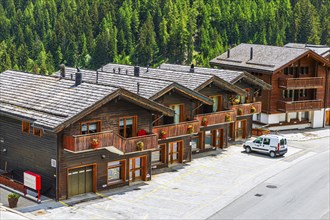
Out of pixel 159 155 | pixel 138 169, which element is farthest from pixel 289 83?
pixel 138 169

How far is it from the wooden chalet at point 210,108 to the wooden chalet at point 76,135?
8239mm

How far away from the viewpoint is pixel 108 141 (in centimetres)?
3512

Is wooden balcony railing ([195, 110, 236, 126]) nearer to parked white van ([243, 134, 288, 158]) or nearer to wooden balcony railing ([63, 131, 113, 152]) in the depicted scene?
parked white van ([243, 134, 288, 158])

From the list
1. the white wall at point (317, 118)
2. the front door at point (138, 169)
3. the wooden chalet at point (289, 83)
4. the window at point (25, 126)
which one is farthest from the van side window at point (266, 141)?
the window at point (25, 126)

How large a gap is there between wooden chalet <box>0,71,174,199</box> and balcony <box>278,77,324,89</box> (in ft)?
81.3

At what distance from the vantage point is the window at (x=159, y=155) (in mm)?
43156

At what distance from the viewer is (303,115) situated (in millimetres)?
64812

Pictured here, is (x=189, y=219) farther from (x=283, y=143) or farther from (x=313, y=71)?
(x=313, y=71)

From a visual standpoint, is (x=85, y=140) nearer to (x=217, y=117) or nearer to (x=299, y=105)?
(x=217, y=117)

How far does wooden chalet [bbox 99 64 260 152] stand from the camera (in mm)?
47531

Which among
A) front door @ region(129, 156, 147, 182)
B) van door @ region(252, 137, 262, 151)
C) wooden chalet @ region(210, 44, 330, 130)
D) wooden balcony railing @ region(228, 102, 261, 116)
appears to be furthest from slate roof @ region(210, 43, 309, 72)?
front door @ region(129, 156, 147, 182)

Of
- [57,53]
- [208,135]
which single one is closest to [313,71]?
[208,135]

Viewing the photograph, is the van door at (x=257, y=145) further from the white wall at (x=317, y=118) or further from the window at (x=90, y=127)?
the window at (x=90, y=127)

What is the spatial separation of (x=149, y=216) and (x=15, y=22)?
143493 millimetres
